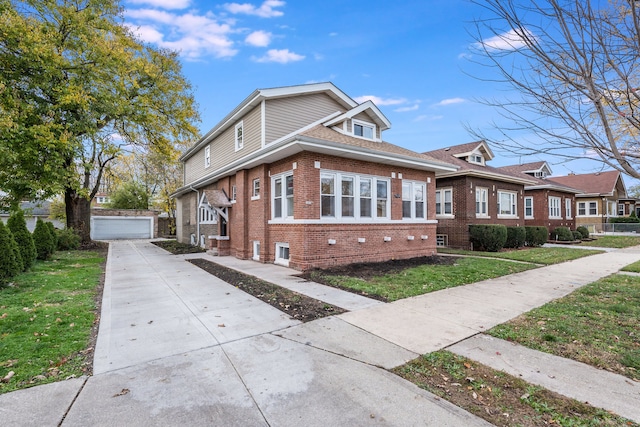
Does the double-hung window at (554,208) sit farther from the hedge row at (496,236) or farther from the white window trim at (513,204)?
the hedge row at (496,236)

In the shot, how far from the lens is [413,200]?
500 inches

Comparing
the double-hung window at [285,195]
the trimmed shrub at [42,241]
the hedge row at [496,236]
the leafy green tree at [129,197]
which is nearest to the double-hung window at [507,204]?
the hedge row at [496,236]

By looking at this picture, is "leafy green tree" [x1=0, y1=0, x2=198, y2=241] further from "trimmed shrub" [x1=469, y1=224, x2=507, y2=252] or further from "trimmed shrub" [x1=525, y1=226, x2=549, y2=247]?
"trimmed shrub" [x1=525, y1=226, x2=549, y2=247]

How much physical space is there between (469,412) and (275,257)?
920 cm

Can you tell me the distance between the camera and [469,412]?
2.60m

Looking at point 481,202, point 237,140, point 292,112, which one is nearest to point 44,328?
point 292,112

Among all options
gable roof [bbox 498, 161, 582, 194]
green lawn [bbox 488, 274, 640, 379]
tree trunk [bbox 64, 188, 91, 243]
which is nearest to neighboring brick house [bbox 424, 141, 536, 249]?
gable roof [bbox 498, 161, 582, 194]

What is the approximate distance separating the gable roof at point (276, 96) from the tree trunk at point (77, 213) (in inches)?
364

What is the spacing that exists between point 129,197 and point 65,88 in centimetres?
2103

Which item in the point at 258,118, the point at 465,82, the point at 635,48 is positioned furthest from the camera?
the point at 258,118

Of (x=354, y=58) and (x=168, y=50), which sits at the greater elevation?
(x=168, y=50)

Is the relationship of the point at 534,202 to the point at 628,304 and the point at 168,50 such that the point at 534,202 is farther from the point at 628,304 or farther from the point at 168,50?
the point at 168,50

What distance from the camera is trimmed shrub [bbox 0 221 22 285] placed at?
7336 mm

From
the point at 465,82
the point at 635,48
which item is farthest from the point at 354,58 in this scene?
the point at 635,48
